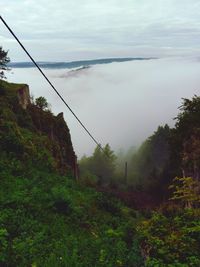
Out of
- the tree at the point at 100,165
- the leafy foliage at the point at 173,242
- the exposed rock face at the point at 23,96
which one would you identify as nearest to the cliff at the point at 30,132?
the exposed rock face at the point at 23,96

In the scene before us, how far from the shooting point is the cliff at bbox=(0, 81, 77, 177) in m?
21.9

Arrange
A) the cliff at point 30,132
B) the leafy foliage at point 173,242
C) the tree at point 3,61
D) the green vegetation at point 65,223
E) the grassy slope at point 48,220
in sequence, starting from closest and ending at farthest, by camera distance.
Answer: the leafy foliage at point 173,242 → the green vegetation at point 65,223 → the grassy slope at point 48,220 → the cliff at point 30,132 → the tree at point 3,61

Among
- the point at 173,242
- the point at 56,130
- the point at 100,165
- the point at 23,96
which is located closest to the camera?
the point at 173,242

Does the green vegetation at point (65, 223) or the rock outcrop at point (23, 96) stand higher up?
the rock outcrop at point (23, 96)

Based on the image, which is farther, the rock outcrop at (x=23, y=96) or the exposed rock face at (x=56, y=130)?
the exposed rock face at (x=56, y=130)

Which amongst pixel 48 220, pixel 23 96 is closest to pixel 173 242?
pixel 48 220

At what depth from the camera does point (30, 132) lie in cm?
2841

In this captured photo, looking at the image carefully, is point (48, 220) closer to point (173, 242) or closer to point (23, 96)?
point (173, 242)

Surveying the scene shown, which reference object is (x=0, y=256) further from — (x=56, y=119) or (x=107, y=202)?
(x=56, y=119)

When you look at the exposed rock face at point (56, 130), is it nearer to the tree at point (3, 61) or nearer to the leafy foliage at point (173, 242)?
the tree at point (3, 61)

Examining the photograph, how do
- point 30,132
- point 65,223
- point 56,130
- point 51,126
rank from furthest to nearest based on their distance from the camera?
1. point 56,130
2. point 51,126
3. point 30,132
4. point 65,223

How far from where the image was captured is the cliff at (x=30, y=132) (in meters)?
21.9

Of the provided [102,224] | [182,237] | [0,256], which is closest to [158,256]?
[182,237]

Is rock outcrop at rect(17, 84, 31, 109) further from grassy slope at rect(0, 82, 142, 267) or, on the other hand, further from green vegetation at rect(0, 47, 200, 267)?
grassy slope at rect(0, 82, 142, 267)
